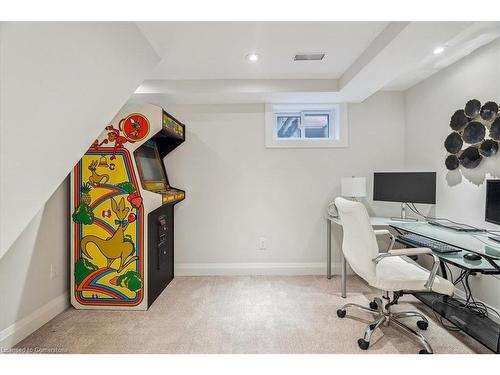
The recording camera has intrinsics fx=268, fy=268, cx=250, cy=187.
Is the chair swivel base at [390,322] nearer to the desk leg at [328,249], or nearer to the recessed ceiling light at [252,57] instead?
the desk leg at [328,249]

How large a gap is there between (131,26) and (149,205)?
1455 mm

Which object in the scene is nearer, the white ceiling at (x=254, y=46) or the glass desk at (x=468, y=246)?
the glass desk at (x=468, y=246)

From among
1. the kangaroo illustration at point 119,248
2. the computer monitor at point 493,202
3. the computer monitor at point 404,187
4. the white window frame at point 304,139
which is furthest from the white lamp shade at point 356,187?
the kangaroo illustration at point 119,248

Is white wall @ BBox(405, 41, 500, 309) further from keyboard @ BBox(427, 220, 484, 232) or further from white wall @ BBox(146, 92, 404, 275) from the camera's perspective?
white wall @ BBox(146, 92, 404, 275)

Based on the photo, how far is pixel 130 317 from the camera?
7.79 ft

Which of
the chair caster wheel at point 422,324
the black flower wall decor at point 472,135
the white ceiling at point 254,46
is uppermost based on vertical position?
the white ceiling at point 254,46

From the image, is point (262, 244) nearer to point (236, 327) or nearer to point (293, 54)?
point (236, 327)

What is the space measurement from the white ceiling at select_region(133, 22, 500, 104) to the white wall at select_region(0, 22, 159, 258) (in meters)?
0.59

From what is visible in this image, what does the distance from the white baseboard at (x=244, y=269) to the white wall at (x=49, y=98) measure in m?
2.17

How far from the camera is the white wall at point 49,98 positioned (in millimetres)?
1025

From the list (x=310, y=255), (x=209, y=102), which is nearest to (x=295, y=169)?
(x=310, y=255)

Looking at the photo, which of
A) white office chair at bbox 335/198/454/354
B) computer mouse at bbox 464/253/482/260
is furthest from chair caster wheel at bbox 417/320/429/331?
computer mouse at bbox 464/253/482/260

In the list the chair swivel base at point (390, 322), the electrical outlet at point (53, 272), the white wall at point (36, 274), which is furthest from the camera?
the electrical outlet at point (53, 272)

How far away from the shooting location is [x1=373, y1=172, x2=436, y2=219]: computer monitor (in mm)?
2824
